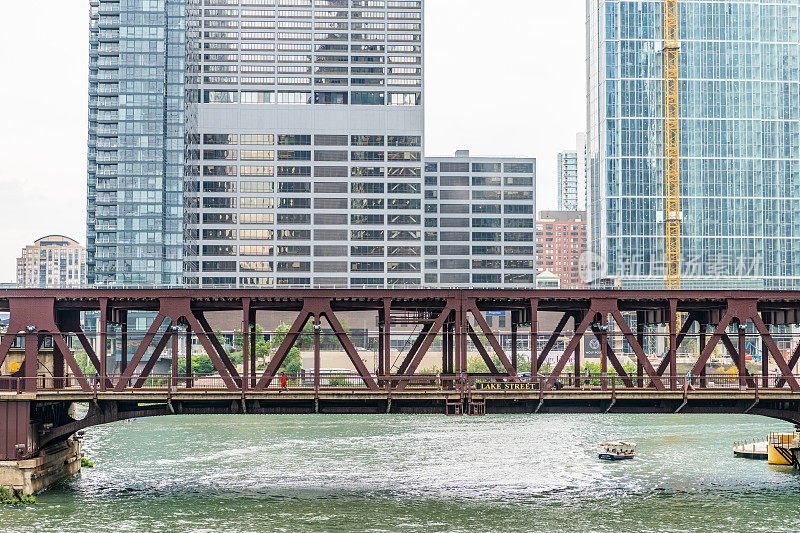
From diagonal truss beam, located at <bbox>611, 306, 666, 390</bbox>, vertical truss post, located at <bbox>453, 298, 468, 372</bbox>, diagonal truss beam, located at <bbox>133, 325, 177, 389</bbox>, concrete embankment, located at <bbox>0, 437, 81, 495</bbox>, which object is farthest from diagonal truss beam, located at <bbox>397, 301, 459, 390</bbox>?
concrete embankment, located at <bbox>0, 437, 81, 495</bbox>

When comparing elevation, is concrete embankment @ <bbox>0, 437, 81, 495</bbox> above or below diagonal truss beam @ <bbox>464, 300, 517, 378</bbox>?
below

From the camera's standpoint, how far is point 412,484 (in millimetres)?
58562

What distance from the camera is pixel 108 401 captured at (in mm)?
54188

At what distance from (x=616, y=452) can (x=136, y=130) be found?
435 feet

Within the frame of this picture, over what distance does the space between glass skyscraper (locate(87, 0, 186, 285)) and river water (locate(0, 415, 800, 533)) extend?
9247 centimetres

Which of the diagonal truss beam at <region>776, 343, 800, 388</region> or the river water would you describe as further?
the diagonal truss beam at <region>776, 343, 800, 388</region>

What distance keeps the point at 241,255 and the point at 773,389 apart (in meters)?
153

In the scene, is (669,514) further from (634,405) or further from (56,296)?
(56,296)

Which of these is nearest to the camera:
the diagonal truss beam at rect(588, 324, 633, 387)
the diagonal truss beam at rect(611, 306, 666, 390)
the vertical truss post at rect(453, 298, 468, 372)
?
the diagonal truss beam at rect(611, 306, 666, 390)

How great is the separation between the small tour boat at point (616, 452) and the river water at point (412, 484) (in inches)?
42.4

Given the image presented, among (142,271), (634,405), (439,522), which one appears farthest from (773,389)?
(142,271)

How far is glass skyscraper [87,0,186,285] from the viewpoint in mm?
179375

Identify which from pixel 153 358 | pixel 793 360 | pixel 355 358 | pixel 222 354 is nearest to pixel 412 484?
pixel 355 358

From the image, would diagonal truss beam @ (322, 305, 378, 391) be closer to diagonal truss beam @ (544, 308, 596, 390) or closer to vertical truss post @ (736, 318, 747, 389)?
diagonal truss beam @ (544, 308, 596, 390)
